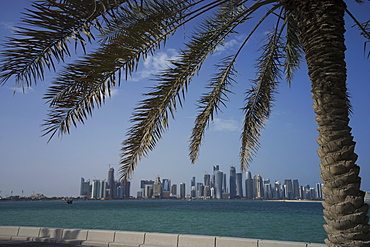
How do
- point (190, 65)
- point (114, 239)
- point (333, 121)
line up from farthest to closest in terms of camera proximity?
point (114, 239) < point (190, 65) < point (333, 121)

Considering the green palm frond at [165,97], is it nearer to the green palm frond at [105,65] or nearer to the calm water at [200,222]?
the green palm frond at [105,65]

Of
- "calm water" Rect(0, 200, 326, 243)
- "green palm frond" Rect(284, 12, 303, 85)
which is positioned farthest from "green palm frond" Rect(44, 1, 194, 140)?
"calm water" Rect(0, 200, 326, 243)

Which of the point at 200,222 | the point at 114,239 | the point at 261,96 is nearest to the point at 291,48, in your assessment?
the point at 261,96

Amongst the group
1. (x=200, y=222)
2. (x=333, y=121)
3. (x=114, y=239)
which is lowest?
(x=200, y=222)

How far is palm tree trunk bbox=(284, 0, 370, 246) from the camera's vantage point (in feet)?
12.2

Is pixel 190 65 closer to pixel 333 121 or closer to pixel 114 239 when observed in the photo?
pixel 333 121

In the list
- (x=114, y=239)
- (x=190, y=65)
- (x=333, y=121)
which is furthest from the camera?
(x=114, y=239)

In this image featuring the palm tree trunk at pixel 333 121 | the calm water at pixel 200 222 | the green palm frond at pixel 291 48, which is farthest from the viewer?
the calm water at pixel 200 222

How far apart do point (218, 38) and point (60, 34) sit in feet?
12.0

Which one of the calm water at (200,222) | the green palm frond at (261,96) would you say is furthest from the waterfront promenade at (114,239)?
the calm water at (200,222)

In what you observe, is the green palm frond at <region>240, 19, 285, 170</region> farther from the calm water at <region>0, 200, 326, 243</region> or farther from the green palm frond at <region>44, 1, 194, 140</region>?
the calm water at <region>0, 200, 326, 243</region>

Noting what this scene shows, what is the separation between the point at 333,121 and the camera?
404cm

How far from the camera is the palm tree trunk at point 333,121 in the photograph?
3.71 m

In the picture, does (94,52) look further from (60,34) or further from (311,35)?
(311,35)
